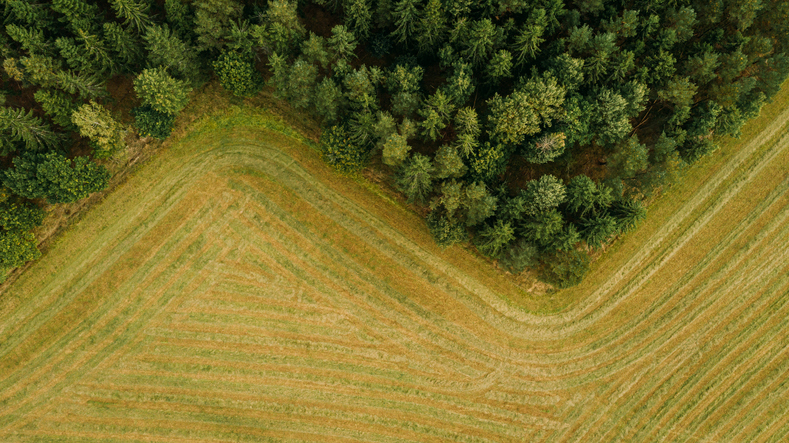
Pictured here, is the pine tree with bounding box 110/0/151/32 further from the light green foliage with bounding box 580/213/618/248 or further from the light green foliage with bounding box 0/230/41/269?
the light green foliage with bounding box 580/213/618/248

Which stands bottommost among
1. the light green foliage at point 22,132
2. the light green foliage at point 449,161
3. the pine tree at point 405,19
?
the light green foliage at point 22,132

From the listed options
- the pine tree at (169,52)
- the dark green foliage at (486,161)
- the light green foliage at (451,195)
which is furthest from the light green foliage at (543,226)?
the pine tree at (169,52)

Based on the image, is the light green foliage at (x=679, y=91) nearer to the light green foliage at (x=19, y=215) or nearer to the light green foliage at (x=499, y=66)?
the light green foliage at (x=499, y=66)

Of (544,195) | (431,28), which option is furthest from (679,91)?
(431,28)

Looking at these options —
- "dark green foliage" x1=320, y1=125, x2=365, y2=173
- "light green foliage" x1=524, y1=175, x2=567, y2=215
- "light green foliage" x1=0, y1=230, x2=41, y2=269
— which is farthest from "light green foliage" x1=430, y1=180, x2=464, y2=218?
"light green foliage" x1=0, y1=230, x2=41, y2=269

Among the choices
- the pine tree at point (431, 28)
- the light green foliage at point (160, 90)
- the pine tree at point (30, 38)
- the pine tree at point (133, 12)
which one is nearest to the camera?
the pine tree at point (30, 38)

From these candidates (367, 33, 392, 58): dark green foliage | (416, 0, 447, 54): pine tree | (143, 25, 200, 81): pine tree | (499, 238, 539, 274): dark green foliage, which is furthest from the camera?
(367, 33, 392, 58): dark green foliage

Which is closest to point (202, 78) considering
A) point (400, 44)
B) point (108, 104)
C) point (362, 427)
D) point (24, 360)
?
point (108, 104)
